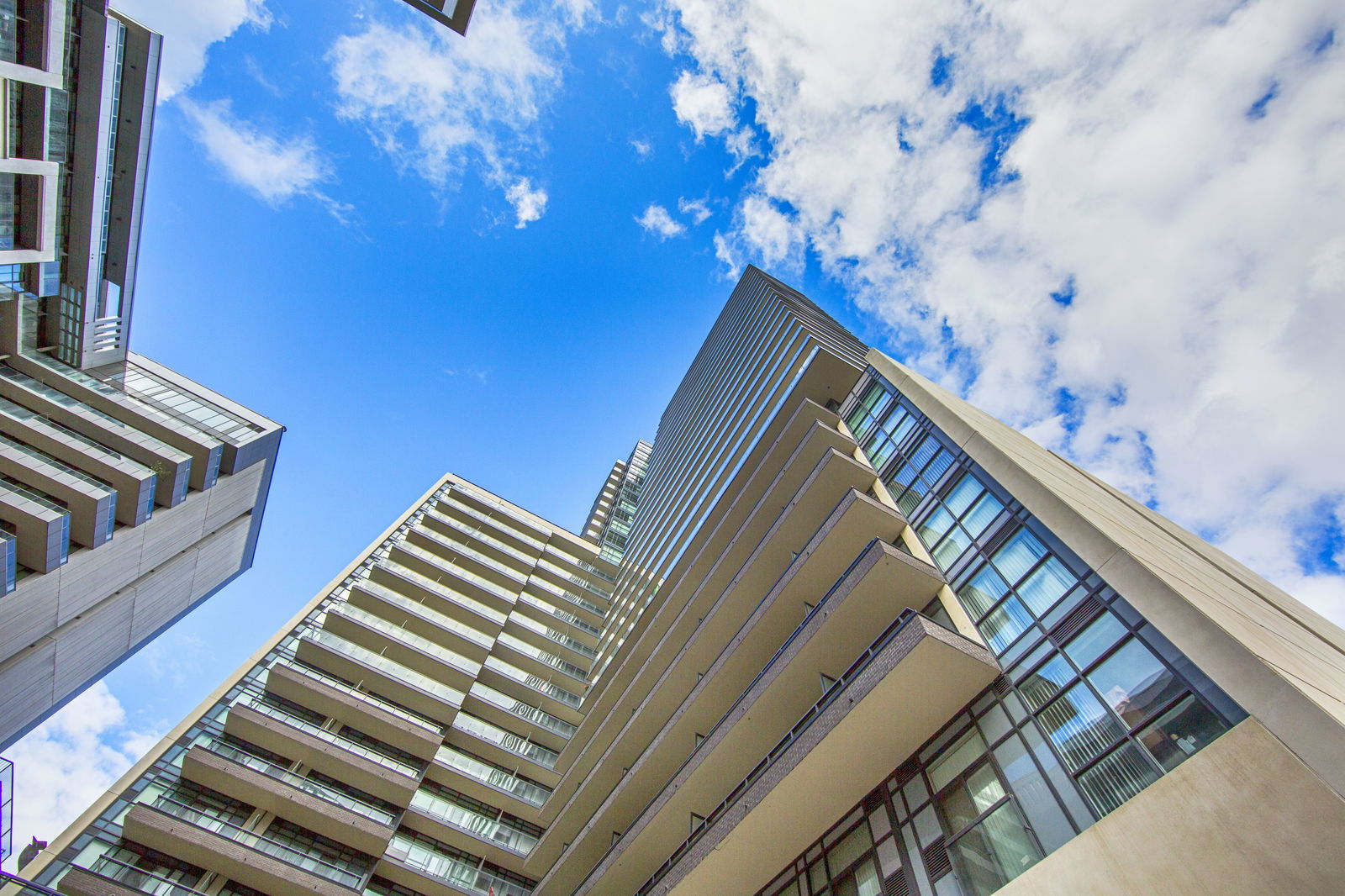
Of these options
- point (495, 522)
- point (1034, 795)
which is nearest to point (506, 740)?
point (495, 522)

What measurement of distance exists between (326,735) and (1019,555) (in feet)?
84.1

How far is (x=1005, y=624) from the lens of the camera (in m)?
10.3

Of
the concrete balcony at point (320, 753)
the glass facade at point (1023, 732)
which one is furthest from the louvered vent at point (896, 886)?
the concrete balcony at point (320, 753)

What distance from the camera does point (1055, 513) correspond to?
10.1 metres

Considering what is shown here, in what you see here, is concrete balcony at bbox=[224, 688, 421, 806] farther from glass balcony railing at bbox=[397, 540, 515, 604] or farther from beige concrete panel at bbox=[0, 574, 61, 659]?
glass balcony railing at bbox=[397, 540, 515, 604]

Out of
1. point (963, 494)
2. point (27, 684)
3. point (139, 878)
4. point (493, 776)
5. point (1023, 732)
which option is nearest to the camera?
point (1023, 732)

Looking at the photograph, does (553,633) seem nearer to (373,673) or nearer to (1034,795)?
(373,673)

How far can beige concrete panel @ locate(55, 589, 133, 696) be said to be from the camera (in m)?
24.1

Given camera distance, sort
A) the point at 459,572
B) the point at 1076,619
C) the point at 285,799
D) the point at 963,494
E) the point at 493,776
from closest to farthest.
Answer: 1. the point at 1076,619
2. the point at 963,494
3. the point at 285,799
4. the point at 493,776
5. the point at 459,572

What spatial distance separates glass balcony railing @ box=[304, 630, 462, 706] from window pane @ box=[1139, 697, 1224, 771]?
26.0 meters

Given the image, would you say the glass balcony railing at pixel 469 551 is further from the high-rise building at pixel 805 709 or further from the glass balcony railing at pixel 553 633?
the glass balcony railing at pixel 553 633

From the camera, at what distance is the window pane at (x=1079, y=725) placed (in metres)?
7.77

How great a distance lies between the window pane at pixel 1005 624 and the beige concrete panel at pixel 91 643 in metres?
33.9

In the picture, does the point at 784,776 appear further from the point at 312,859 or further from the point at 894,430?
the point at 312,859
